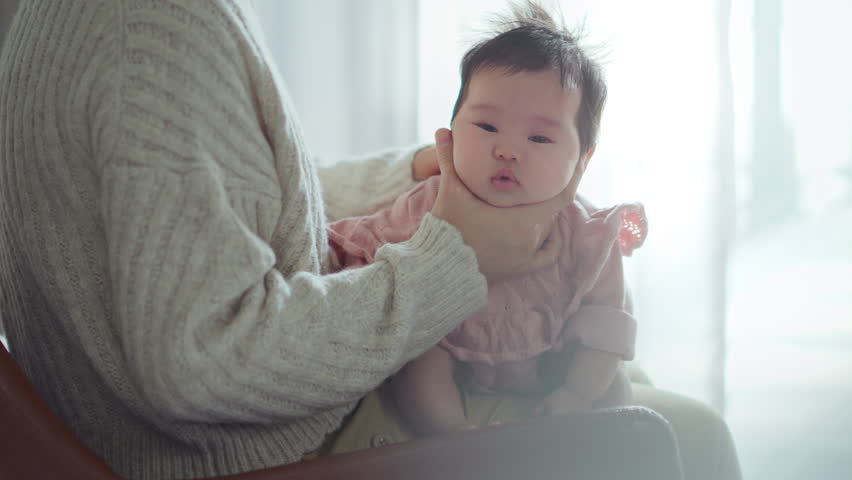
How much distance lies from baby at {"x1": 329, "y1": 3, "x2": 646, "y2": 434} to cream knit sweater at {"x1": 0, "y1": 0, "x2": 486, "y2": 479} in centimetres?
11

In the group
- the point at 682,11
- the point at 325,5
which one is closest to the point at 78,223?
the point at 682,11

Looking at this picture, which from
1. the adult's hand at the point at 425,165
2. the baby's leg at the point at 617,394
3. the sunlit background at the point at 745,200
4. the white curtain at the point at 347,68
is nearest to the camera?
the baby's leg at the point at 617,394

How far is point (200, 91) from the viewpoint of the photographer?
0.65 meters

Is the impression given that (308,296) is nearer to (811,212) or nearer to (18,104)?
(18,104)

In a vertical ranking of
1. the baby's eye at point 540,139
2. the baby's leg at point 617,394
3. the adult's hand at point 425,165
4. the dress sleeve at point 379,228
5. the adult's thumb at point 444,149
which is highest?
the baby's eye at point 540,139

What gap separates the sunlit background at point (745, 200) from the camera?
67.6 inches

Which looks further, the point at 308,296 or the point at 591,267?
the point at 591,267

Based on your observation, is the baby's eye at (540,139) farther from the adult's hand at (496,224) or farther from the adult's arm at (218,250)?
the adult's arm at (218,250)

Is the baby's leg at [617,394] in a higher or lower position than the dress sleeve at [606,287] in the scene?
lower

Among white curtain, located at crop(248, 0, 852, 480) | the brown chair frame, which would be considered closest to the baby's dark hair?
the brown chair frame

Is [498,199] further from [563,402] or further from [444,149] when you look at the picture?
[563,402]

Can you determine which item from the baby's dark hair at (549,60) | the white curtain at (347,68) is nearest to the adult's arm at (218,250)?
the baby's dark hair at (549,60)

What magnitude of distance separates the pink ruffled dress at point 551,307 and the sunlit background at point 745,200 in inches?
36.8

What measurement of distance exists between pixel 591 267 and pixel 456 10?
147 cm
